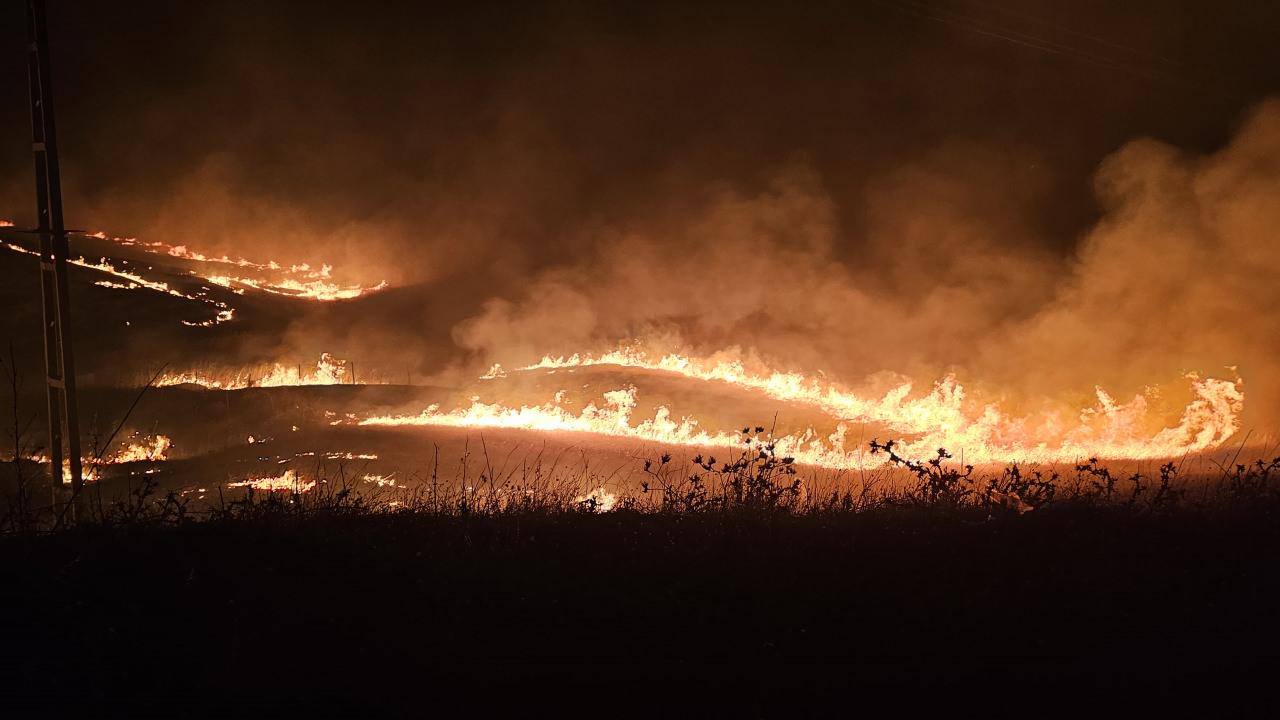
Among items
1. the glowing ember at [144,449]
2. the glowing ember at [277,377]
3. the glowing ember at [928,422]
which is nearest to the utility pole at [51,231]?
the glowing ember at [144,449]

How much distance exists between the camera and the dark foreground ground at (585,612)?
4051mm

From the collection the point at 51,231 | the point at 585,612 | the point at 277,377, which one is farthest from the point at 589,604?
the point at 277,377

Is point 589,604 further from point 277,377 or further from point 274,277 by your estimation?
point 274,277

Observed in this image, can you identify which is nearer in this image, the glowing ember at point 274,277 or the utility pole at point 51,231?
the utility pole at point 51,231

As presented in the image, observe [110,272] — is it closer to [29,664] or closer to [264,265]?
[264,265]

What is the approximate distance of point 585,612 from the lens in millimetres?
4848

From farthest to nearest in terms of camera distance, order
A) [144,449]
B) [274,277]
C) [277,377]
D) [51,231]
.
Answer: [274,277] → [277,377] → [144,449] → [51,231]

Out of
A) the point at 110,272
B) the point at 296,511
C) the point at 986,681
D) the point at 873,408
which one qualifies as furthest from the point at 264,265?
the point at 986,681

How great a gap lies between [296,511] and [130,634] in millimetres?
2805

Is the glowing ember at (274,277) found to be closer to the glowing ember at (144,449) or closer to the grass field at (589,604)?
the glowing ember at (144,449)

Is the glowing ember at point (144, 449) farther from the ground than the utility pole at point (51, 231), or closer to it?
closer to it

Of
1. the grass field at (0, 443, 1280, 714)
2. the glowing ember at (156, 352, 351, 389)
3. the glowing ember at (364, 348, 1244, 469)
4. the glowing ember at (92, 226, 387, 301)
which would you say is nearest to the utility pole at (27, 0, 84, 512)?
the grass field at (0, 443, 1280, 714)

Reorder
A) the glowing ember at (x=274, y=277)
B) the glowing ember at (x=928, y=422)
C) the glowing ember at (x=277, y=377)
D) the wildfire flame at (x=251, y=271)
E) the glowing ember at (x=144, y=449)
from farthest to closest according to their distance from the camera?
the glowing ember at (x=274, y=277) < the wildfire flame at (x=251, y=271) < the glowing ember at (x=277, y=377) < the glowing ember at (x=144, y=449) < the glowing ember at (x=928, y=422)

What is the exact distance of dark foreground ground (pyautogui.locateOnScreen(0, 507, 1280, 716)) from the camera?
13.3ft
